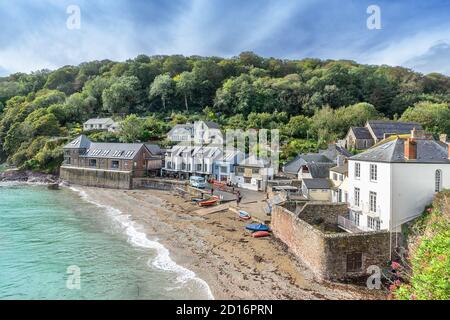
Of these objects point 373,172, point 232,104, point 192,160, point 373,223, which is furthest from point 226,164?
point 232,104

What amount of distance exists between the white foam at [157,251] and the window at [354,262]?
25.4ft

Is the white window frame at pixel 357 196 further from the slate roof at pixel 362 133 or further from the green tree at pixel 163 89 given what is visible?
the green tree at pixel 163 89

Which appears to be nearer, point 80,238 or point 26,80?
point 80,238

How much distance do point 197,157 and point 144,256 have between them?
28660 millimetres

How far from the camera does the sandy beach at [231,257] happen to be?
1516 centimetres

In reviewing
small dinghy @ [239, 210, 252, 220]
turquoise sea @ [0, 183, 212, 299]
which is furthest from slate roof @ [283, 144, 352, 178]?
turquoise sea @ [0, 183, 212, 299]

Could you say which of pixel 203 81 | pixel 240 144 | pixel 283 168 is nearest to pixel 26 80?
pixel 203 81

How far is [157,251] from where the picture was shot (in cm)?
2084

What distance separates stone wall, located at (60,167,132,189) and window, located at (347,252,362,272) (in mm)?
38420

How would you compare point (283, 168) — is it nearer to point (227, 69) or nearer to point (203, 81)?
point (203, 81)

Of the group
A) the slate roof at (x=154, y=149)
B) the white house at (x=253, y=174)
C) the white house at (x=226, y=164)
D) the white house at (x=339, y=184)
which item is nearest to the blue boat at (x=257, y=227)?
the white house at (x=339, y=184)

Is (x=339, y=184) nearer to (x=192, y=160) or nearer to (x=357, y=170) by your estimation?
(x=357, y=170)

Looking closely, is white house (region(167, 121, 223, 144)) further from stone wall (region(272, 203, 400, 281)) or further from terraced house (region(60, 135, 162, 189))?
stone wall (region(272, 203, 400, 281))

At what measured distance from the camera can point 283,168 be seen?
42.9 m
